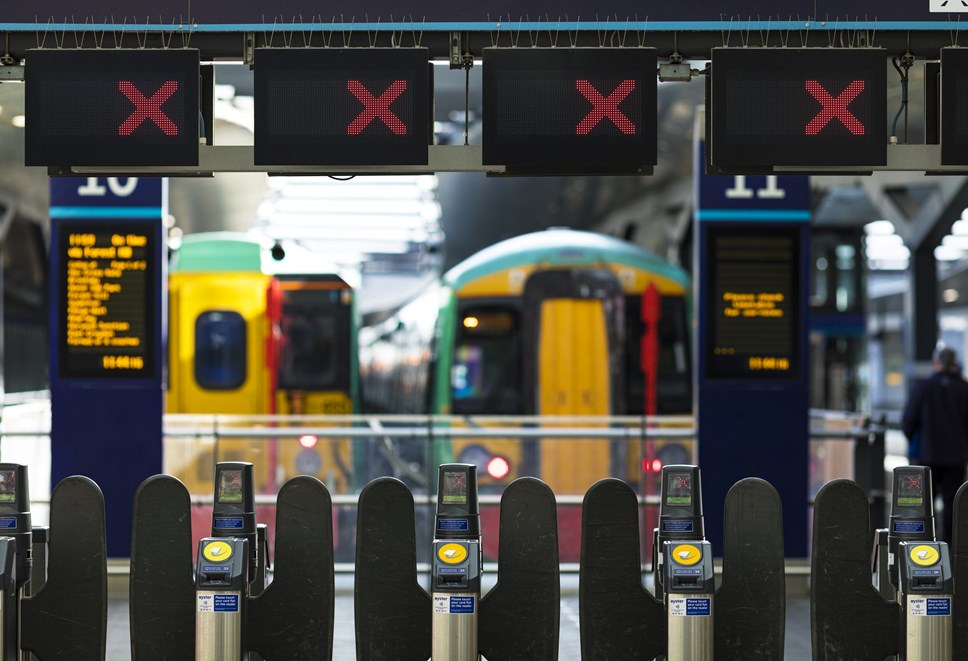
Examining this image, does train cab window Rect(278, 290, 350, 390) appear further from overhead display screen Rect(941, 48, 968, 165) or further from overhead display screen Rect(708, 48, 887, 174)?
overhead display screen Rect(941, 48, 968, 165)

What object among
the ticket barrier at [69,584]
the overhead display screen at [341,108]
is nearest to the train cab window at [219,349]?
the ticket barrier at [69,584]

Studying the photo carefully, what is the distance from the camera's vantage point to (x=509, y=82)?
6.34m

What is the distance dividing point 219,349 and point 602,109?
10.9 meters

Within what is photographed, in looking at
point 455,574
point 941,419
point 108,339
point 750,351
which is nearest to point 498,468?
point 750,351

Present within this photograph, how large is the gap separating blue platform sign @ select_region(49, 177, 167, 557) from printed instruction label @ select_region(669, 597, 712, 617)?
460 centimetres

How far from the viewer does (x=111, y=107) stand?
6410mm

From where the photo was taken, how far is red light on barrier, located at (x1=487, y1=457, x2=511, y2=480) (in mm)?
10492

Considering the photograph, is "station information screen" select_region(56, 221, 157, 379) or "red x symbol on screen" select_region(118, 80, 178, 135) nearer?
"red x symbol on screen" select_region(118, 80, 178, 135)

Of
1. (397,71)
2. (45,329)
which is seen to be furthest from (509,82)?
(45,329)

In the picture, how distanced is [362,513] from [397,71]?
221cm

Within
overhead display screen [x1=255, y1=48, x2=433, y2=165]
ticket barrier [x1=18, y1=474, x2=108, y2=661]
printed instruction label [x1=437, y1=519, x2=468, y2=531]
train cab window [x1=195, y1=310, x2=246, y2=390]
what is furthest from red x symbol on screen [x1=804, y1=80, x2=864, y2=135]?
train cab window [x1=195, y1=310, x2=246, y2=390]

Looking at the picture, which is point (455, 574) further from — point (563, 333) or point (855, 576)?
point (563, 333)

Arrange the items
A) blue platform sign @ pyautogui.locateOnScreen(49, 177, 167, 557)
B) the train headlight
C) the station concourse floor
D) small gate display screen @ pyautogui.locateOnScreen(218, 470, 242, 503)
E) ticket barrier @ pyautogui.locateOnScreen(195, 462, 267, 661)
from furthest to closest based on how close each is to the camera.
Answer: the train headlight → blue platform sign @ pyautogui.locateOnScreen(49, 177, 167, 557) → the station concourse floor → small gate display screen @ pyautogui.locateOnScreen(218, 470, 242, 503) → ticket barrier @ pyautogui.locateOnScreen(195, 462, 267, 661)

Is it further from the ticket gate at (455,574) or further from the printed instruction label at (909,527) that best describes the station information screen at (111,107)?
the printed instruction label at (909,527)
